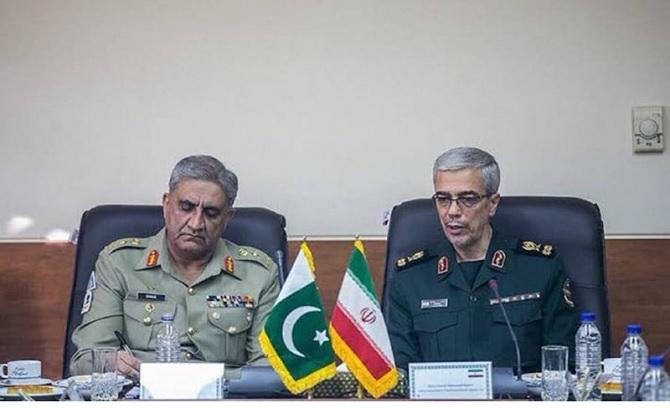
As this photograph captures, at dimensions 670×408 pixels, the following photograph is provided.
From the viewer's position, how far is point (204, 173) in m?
4.23

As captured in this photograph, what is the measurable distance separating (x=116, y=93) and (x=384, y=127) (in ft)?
3.12

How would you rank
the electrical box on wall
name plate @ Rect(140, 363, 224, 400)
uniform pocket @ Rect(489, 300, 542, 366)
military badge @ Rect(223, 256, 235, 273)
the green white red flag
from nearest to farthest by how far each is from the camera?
name plate @ Rect(140, 363, 224, 400) → the green white red flag → uniform pocket @ Rect(489, 300, 542, 366) → military badge @ Rect(223, 256, 235, 273) → the electrical box on wall

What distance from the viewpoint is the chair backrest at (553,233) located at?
166 inches

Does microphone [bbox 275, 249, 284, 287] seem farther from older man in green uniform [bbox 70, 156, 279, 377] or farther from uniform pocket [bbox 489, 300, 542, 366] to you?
uniform pocket [bbox 489, 300, 542, 366]

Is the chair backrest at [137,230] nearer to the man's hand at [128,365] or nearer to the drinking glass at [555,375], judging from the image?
the man's hand at [128,365]

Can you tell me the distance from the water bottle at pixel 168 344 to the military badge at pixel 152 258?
0.49 meters

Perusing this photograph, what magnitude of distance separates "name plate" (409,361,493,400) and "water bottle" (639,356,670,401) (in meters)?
0.66

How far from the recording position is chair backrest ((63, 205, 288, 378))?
4.34 m

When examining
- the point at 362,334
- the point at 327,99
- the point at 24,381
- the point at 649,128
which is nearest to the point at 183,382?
the point at 362,334

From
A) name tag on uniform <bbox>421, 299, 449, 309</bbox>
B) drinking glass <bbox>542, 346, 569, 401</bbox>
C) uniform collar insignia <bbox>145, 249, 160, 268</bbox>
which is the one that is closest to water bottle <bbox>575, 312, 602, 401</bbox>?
drinking glass <bbox>542, 346, 569, 401</bbox>

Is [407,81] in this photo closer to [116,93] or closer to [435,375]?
[116,93]

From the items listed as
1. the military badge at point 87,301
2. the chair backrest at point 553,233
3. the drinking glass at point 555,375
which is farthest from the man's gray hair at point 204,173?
the drinking glass at point 555,375
